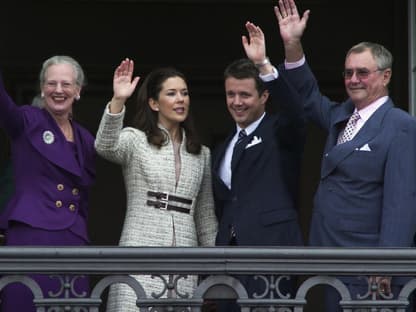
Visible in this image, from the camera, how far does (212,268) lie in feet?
21.0

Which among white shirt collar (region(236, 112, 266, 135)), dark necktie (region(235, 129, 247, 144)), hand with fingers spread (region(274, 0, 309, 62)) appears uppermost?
hand with fingers spread (region(274, 0, 309, 62))

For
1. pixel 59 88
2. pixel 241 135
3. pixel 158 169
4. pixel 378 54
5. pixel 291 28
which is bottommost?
pixel 158 169

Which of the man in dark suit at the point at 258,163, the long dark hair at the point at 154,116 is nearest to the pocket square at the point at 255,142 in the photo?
the man in dark suit at the point at 258,163

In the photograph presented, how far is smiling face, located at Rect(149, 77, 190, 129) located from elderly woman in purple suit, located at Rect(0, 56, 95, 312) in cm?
43

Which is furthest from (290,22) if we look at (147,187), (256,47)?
(147,187)

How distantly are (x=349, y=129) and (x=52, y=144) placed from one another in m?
1.42

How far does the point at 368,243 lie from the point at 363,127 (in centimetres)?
56

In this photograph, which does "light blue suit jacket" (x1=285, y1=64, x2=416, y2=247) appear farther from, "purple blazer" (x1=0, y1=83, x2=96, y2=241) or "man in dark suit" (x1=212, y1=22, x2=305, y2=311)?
"purple blazer" (x1=0, y1=83, x2=96, y2=241)

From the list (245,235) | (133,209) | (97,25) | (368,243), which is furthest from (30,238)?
(97,25)

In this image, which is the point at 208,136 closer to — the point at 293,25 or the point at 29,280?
the point at 293,25

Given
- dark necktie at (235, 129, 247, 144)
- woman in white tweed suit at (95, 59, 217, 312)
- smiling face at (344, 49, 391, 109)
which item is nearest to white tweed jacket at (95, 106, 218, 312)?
woman in white tweed suit at (95, 59, 217, 312)

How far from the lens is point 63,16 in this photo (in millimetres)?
10461

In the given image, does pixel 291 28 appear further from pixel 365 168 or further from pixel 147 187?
pixel 147 187

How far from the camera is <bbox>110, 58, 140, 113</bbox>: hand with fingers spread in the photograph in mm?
7176
